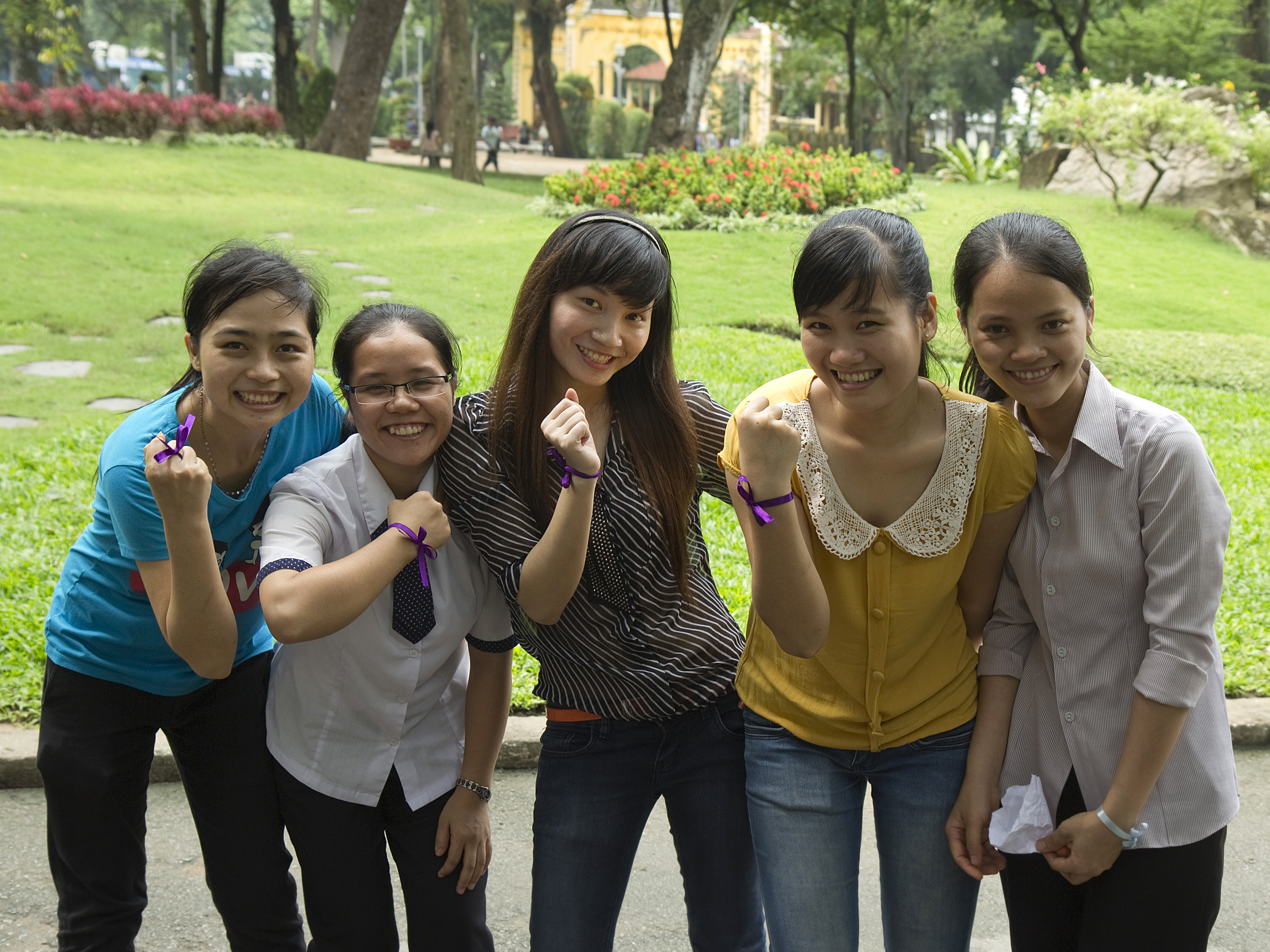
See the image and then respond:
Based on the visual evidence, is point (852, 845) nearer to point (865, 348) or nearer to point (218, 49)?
point (865, 348)

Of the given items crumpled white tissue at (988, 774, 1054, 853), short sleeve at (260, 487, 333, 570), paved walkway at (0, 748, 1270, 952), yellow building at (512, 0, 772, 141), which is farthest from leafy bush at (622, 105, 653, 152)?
crumpled white tissue at (988, 774, 1054, 853)

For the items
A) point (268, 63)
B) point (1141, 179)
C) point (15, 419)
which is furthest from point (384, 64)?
point (268, 63)

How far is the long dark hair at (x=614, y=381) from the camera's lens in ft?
7.07

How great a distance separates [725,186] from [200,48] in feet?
51.7

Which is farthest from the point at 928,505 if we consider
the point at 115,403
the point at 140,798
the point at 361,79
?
the point at 361,79

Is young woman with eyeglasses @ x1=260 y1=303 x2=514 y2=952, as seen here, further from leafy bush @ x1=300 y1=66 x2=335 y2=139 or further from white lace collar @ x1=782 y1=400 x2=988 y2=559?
leafy bush @ x1=300 y1=66 x2=335 y2=139

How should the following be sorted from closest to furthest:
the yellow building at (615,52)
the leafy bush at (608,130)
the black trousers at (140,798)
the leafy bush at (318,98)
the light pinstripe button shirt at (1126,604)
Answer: the light pinstripe button shirt at (1126,604), the black trousers at (140,798), the leafy bush at (318,98), the leafy bush at (608,130), the yellow building at (615,52)

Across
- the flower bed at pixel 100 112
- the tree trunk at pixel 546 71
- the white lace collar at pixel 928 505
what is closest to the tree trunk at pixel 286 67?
the flower bed at pixel 100 112

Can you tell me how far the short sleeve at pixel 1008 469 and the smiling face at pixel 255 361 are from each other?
133cm

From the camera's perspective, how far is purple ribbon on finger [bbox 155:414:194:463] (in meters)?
1.95

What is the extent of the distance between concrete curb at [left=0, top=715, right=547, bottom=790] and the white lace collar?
1.73 meters

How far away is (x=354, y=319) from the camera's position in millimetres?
2258

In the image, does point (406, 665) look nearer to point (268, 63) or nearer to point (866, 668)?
point (866, 668)

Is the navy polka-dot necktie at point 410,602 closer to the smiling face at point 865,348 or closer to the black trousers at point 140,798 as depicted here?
the black trousers at point 140,798
